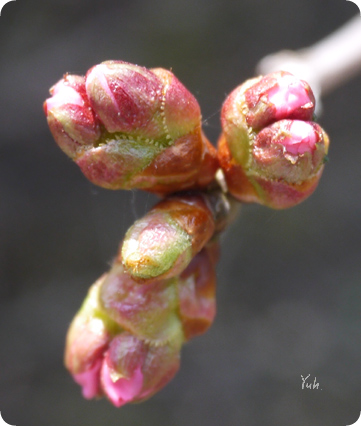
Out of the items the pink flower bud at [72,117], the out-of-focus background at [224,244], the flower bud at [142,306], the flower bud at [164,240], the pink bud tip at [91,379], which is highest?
the pink flower bud at [72,117]

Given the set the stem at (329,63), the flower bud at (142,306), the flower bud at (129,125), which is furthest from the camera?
the stem at (329,63)

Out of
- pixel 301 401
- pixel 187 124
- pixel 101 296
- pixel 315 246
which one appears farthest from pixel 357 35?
pixel 301 401

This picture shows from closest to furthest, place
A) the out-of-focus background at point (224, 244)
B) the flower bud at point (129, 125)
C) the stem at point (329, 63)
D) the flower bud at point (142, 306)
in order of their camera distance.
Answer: the flower bud at point (129, 125) → the flower bud at point (142, 306) → the stem at point (329, 63) → the out-of-focus background at point (224, 244)

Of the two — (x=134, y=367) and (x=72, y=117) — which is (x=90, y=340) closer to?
(x=134, y=367)

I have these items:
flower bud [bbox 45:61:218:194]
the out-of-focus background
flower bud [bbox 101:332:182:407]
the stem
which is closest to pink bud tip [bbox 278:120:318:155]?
flower bud [bbox 45:61:218:194]

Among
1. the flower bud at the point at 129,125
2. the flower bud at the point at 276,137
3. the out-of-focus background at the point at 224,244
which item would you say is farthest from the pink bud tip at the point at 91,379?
the out-of-focus background at the point at 224,244

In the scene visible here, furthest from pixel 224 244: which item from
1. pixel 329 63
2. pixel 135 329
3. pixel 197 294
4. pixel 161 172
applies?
pixel 161 172

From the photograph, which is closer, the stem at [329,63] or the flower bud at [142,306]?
the flower bud at [142,306]

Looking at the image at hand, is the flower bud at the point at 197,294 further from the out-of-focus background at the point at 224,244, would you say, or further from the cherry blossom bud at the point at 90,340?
the out-of-focus background at the point at 224,244
